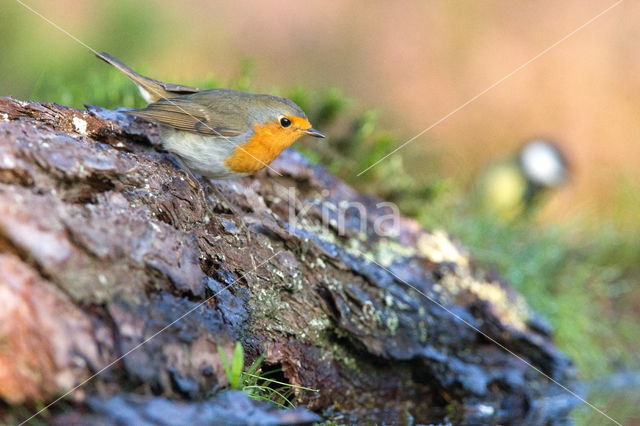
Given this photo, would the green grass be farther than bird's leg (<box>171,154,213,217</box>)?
Yes

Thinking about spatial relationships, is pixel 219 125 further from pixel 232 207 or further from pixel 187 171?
pixel 232 207

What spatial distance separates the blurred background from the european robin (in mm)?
1071

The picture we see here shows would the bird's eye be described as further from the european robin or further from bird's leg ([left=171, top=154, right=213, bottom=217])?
bird's leg ([left=171, top=154, right=213, bottom=217])

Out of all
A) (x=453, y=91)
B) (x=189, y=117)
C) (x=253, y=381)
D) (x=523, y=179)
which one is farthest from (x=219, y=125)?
(x=453, y=91)

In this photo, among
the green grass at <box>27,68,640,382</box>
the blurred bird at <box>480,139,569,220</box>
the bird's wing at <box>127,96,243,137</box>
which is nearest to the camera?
the bird's wing at <box>127,96,243,137</box>

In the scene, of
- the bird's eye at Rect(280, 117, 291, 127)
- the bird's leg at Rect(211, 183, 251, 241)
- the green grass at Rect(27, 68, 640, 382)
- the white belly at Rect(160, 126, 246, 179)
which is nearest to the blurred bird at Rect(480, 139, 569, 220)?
the green grass at Rect(27, 68, 640, 382)

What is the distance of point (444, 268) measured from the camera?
4777 mm

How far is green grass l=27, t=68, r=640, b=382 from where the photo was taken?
554 centimetres

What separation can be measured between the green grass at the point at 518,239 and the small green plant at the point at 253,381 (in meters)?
2.22

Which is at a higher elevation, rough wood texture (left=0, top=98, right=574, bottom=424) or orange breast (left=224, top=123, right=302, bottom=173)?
orange breast (left=224, top=123, right=302, bottom=173)

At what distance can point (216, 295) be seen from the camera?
3.10 metres

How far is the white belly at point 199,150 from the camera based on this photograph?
370cm

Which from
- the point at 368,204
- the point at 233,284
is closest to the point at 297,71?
the point at 368,204

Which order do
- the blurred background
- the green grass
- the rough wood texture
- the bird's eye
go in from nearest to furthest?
the rough wood texture → the bird's eye → the green grass → the blurred background
